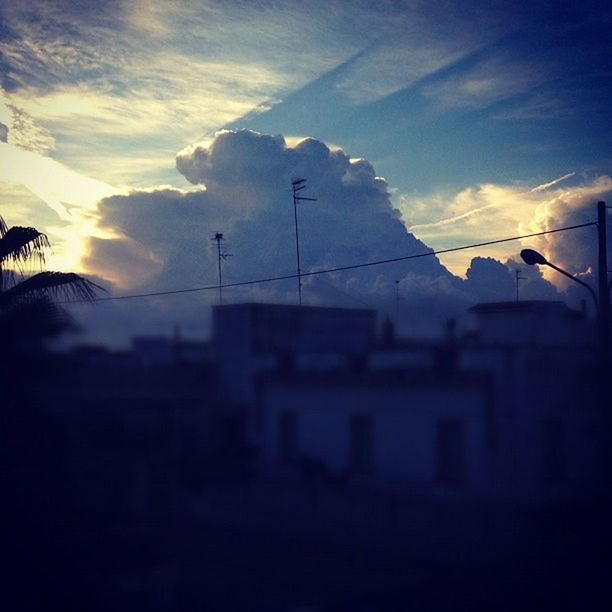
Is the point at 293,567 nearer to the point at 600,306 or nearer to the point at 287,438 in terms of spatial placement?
the point at 287,438

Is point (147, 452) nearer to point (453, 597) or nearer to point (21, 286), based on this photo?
point (21, 286)

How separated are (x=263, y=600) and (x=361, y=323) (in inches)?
97.4

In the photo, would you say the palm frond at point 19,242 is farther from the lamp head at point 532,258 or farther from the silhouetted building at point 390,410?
the lamp head at point 532,258

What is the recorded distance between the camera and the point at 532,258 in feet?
32.4

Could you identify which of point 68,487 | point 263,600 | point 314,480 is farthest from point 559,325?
point 68,487

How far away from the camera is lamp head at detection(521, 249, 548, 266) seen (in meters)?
9.84

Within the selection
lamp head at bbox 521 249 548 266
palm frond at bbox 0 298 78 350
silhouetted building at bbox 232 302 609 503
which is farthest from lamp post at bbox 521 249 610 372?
palm frond at bbox 0 298 78 350

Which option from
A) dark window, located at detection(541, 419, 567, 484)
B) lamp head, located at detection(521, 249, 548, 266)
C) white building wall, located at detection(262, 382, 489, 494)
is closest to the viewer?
white building wall, located at detection(262, 382, 489, 494)

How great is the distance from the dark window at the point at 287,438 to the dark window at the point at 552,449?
92.2 inches

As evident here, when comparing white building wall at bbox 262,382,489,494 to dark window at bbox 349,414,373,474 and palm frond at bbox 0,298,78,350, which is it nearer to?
dark window at bbox 349,414,373,474

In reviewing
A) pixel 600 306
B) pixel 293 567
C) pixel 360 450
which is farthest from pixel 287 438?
pixel 600 306

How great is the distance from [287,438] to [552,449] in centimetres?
262

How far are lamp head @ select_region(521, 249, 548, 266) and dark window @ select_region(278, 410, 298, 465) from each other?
267 inches

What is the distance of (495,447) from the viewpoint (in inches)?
181
